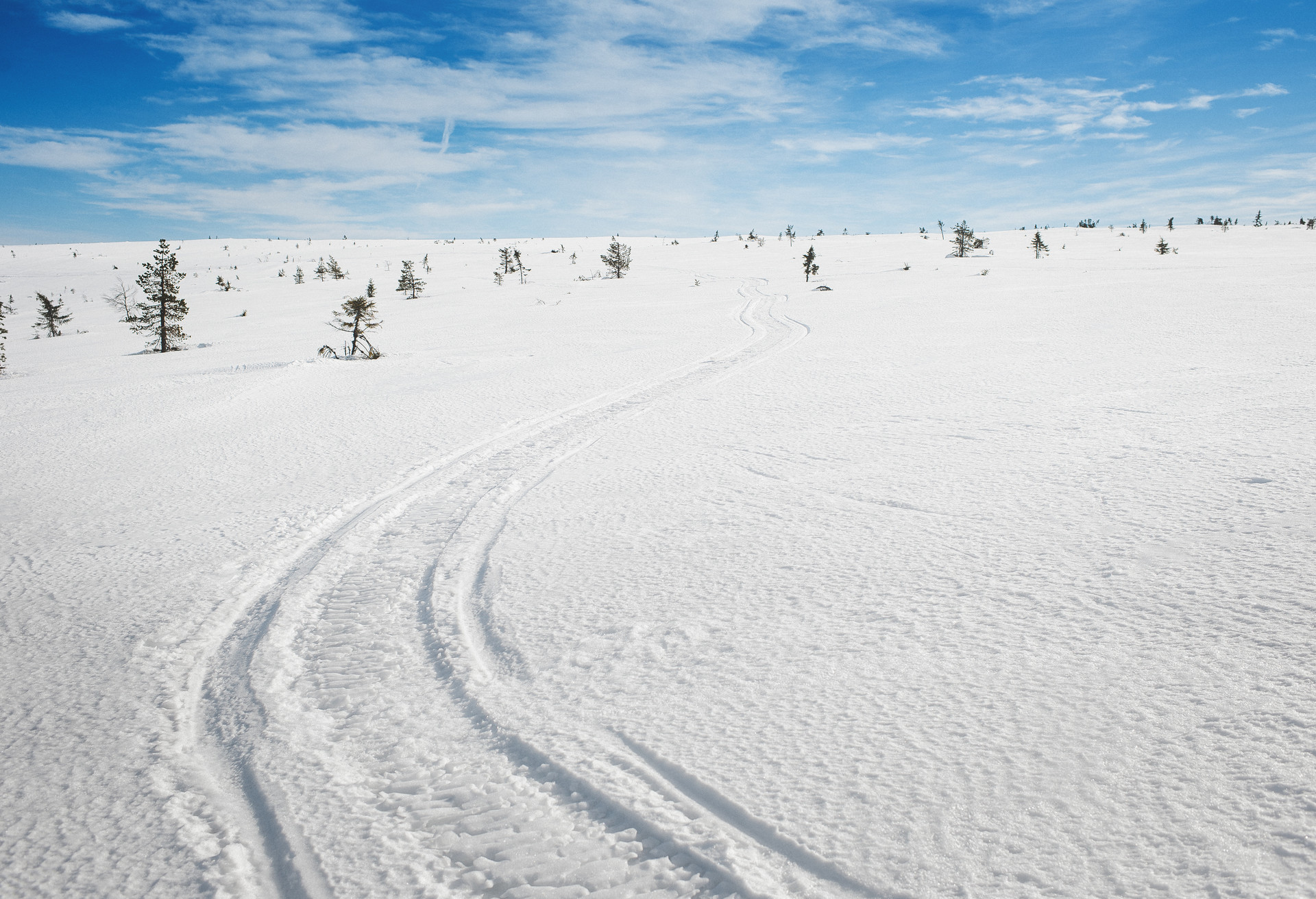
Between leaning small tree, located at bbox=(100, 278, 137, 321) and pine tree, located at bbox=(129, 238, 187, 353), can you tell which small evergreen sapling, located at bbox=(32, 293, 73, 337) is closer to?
leaning small tree, located at bbox=(100, 278, 137, 321)

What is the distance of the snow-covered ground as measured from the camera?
1.71 m

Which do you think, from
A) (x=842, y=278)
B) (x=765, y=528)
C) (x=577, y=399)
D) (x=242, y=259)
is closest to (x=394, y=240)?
(x=242, y=259)

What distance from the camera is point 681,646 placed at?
8.50 ft

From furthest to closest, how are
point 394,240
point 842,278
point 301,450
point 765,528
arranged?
1. point 394,240
2. point 842,278
3. point 301,450
4. point 765,528

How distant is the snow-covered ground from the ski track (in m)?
0.01

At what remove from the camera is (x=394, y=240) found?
188ft

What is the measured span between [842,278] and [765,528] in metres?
22.5

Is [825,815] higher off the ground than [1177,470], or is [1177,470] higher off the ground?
[1177,470]

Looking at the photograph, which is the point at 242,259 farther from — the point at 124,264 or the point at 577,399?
the point at 577,399

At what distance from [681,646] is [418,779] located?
103 cm

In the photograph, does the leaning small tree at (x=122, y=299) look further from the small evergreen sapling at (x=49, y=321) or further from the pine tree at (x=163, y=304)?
the pine tree at (x=163, y=304)

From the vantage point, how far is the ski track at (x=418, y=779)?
5.56 feet

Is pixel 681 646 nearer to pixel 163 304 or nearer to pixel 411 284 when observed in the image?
pixel 163 304

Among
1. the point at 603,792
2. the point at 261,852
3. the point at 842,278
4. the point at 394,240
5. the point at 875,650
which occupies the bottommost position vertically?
the point at 261,852
